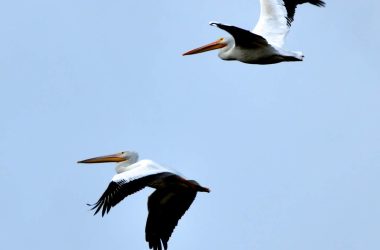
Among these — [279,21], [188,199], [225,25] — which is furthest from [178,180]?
[279,21]

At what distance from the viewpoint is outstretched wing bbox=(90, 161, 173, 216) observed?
65.7ft

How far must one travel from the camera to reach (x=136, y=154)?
77.1 feet

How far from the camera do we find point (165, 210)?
2177cm

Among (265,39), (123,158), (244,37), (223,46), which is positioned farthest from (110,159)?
(265,39)

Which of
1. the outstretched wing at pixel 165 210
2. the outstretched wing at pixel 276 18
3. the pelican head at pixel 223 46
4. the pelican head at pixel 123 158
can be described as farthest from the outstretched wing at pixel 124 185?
the outstretched wing at pixel 276 18

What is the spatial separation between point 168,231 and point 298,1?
506 cm

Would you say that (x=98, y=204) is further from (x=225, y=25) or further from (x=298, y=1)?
(x=298, y=1)

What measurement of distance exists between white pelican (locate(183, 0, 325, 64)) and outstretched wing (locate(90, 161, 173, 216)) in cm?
232

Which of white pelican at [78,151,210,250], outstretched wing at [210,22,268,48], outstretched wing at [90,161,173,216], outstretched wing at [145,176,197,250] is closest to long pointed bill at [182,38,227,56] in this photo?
outstretched wing at [210,22,268,48]

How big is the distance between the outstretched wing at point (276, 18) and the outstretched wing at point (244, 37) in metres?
1.24

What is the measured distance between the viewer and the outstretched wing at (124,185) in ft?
65.7

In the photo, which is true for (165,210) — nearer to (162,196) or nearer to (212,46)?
(162,196)

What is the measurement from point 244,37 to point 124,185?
3419 millimetres

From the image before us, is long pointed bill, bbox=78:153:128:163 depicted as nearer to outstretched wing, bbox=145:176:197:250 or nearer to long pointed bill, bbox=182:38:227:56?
outstretched wing, bbox=145:176:197:250
